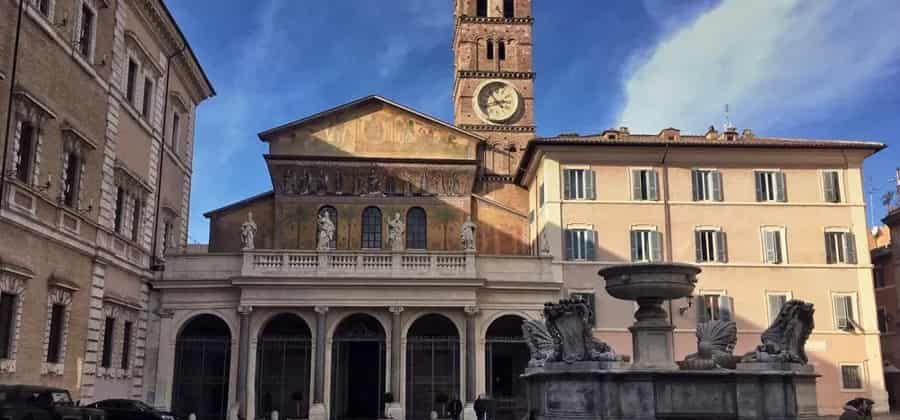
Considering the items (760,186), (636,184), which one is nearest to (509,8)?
(636,184)

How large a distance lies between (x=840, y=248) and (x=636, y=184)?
832 cm

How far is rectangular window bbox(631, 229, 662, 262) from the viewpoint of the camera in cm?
3181

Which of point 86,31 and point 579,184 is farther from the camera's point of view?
point 579,184

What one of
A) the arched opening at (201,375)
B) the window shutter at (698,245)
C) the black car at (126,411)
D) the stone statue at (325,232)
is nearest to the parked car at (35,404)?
the black car at (126,411)

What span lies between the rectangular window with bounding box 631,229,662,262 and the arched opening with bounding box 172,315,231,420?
15.4 meters

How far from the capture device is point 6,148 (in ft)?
62.0

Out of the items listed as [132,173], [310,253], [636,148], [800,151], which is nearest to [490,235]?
[636,148]

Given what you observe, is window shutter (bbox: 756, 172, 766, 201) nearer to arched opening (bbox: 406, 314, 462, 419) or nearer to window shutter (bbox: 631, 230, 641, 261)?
window shutter (bbox: 631, 230, 641, 261)

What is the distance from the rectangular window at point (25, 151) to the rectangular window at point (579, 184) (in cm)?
1884

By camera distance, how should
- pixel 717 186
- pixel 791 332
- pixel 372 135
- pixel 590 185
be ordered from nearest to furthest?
pixel 791 332 < pixel 590 185 < pixel 717 186 < pixel 372 135

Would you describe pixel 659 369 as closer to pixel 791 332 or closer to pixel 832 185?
pixel 791 332

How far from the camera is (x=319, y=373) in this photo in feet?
92.1

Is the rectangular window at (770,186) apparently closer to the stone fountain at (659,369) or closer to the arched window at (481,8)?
the stone fountain at (659,369)

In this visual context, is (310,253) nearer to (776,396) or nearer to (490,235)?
(490,235)
